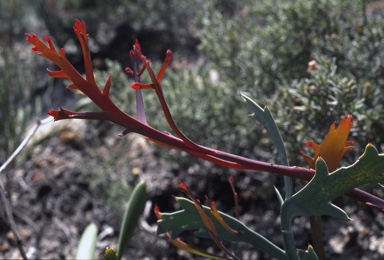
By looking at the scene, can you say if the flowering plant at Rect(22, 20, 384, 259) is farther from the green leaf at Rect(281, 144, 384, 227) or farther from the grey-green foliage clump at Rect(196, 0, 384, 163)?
the grey-green foliage clump at Rect(196, 0, 384, 163)

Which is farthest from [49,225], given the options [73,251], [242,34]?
[242,34]

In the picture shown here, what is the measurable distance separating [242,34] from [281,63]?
14.1 inches

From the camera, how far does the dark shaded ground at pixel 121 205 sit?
88.0 inches

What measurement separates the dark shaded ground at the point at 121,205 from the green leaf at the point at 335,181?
986 millimetres

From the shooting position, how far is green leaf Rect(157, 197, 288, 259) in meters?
1.26

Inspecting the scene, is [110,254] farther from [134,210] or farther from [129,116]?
[134,210]

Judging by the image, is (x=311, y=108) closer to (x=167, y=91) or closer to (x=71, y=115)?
(x=167, y=91)

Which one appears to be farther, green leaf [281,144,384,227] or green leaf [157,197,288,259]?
green leaf [157,197,288,259]

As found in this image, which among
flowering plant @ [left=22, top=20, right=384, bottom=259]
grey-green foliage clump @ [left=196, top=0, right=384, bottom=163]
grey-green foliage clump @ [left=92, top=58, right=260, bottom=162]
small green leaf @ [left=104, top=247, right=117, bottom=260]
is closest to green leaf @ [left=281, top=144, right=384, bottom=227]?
flowering plant @ [left=22, top=20, right=384, bottom=259]

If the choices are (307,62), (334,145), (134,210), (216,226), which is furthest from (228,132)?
(334,145)

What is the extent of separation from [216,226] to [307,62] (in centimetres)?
120

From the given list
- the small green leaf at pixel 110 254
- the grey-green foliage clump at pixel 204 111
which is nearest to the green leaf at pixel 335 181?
the small green leaf at pixel 110 254

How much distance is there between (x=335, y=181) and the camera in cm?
106

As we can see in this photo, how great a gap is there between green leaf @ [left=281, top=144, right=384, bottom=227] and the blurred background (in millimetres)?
637
